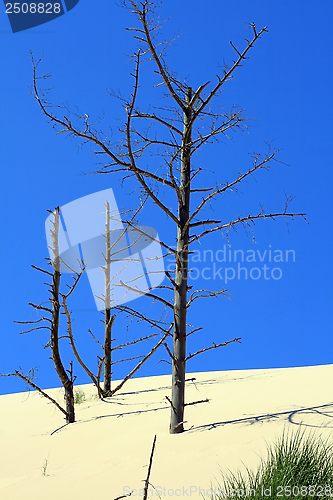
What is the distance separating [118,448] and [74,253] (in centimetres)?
481

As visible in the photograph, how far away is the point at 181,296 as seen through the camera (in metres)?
6.11

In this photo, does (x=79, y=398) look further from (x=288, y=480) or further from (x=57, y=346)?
(x=288, y=480)

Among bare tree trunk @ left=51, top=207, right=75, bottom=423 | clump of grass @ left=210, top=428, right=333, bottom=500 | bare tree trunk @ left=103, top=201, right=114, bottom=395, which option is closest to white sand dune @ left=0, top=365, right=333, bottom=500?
bare tree trunk @ left=51, top=207, right=75, bottom=423

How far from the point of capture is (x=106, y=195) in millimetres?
11086

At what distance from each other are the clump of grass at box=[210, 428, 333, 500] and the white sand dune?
452 mm

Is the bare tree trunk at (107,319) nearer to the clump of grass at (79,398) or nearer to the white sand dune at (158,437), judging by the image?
the clump of grass at (79,398)

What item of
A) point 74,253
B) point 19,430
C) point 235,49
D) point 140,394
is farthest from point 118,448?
point 235,49

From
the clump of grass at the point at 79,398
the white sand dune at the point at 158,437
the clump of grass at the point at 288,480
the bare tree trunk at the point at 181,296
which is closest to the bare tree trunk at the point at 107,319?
the clump of grass at the point at 79,398

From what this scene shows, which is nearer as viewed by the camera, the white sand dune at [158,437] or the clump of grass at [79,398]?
the white sand dune at [158,437]

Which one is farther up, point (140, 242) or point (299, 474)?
point (140, 242)

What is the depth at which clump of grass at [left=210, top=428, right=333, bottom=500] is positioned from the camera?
341cm

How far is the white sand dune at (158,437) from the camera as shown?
434 centimetres

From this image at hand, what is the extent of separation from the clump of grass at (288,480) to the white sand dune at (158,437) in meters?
0.45

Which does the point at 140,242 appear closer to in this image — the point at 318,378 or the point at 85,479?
the point at 318,378
